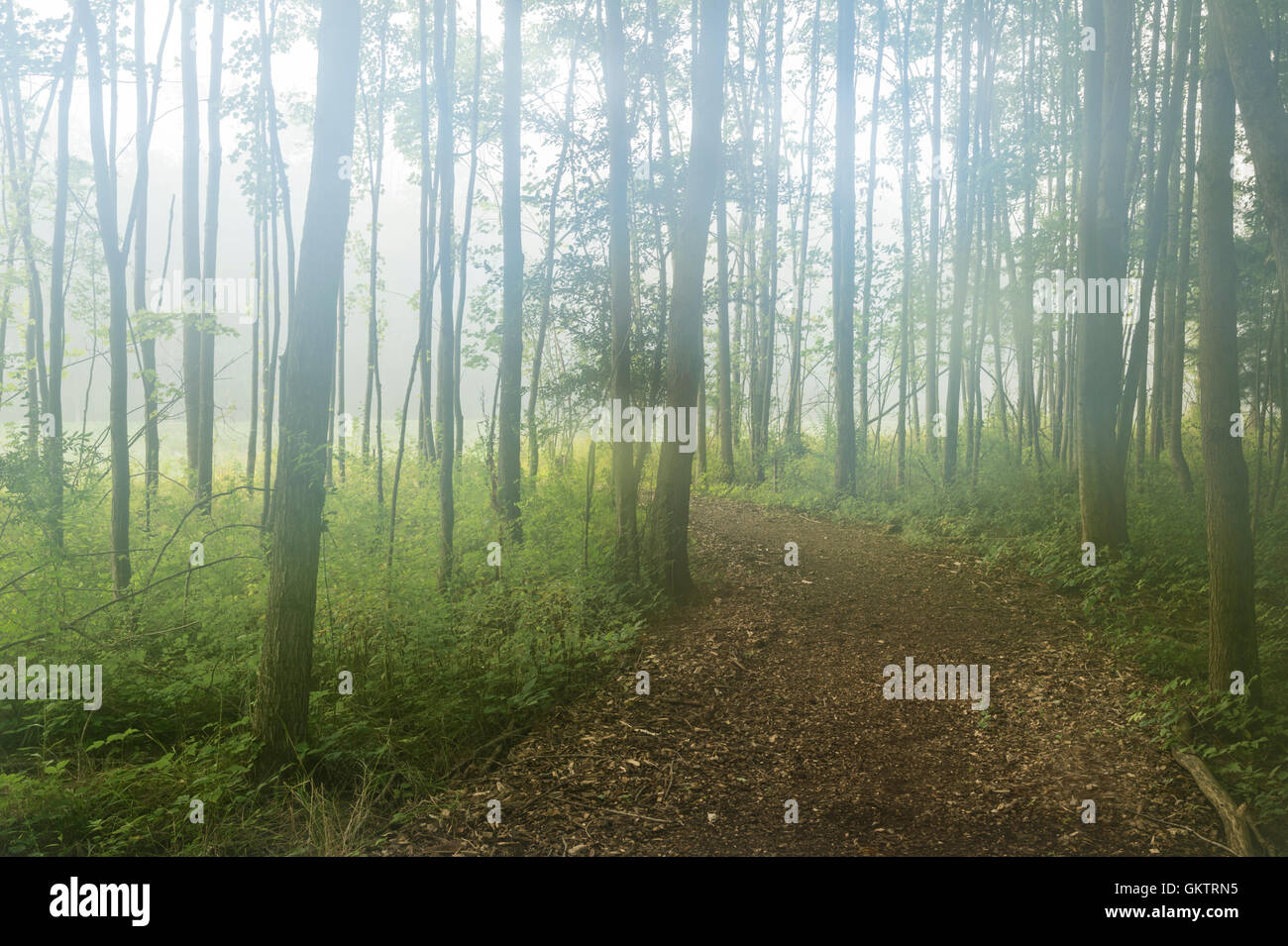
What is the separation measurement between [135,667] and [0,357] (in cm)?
593

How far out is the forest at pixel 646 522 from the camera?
182 inches

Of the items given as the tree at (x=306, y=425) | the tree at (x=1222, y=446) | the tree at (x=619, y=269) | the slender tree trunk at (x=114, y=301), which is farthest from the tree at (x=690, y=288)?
the slender tree trunk at (x=114, y=301)

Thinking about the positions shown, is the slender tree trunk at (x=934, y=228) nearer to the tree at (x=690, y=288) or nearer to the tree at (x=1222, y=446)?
the tree at (x=690, y=288)

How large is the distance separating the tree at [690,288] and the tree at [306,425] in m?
4.26

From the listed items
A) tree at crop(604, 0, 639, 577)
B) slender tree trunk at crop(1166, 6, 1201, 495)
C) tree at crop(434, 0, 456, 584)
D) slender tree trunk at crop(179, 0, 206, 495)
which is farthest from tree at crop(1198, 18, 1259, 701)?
slender tree trunk at crop(179, 0, 206, 495)

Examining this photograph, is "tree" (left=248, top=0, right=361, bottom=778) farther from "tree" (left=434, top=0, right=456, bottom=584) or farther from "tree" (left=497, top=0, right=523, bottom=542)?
"tree" (left=497, top=0, right=523, bottom=542)

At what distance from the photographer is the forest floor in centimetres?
434

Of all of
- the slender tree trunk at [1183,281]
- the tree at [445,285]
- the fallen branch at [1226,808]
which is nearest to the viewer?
the fallen branch at [1226,808]

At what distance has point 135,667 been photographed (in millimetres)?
6102

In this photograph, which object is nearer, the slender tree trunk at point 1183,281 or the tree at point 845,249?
the slender tree trunk at point 1183,281

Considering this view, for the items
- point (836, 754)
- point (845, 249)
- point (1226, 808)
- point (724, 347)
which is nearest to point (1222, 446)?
point (1226, 808)

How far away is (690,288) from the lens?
27.0ft

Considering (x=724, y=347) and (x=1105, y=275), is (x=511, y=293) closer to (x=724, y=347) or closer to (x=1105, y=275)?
(x=724, y=347)
